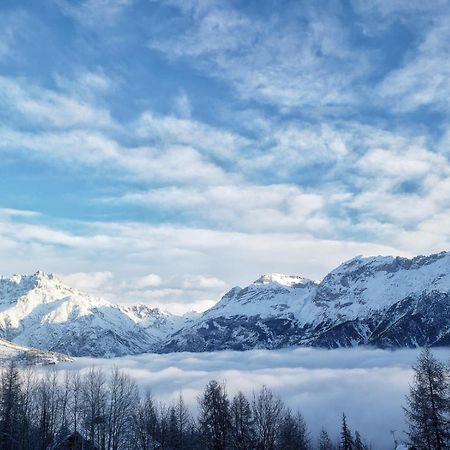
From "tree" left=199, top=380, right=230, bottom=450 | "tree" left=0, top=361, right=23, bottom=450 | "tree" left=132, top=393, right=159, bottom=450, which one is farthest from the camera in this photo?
"tree" left=132, top=393, right=159, bottom=450

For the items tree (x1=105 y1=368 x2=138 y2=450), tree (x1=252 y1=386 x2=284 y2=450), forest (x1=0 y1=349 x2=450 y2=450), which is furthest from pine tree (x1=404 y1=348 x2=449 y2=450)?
tree (x1=105 y1=368 x2=138 y2=450)

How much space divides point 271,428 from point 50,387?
1695 inches

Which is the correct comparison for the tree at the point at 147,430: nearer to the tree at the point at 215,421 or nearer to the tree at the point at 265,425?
the tree at the point at 215,421

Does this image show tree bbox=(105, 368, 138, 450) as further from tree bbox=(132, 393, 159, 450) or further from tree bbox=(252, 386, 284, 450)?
tree bbox=(252, 386, 284, 450)

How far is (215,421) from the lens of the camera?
72.1m

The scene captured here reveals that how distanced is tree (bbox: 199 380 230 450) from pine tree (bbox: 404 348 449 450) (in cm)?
2788

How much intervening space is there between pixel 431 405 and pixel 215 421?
3167 centimetres

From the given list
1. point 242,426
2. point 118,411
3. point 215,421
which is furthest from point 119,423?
point 242,426

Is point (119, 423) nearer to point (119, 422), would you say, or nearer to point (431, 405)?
point (119, 422)

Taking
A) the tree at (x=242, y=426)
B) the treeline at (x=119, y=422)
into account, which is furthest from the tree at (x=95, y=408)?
the tree at (x=242, y=426)

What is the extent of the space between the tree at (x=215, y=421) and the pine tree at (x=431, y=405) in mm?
27883

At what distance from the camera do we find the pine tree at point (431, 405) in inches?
1965

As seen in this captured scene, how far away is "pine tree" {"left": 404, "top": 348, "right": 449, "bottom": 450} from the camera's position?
49906mm

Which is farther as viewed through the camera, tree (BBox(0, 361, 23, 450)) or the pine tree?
tree (BBox(0, 361, 23, 450))
